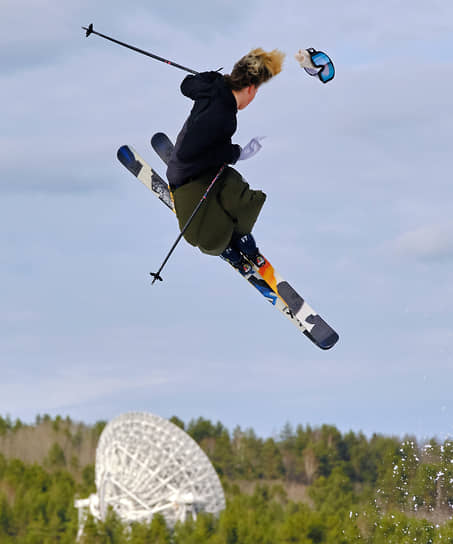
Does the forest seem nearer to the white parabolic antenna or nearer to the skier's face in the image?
the white parabolic antenna

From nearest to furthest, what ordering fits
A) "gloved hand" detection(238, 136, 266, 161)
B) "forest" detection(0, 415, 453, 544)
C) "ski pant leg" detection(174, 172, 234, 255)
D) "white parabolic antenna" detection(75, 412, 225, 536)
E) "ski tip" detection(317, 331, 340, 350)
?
"gloved hand" detection(238, 136, 266, 161) → "ski pant leg" detection(174, 172, 234, 255) → "ski tip" detection(317, 331, 340, 350) → "forest" detection(0, 415, 453, 544) → "white parabolic antenna" detection(75, 412, 225, 536)

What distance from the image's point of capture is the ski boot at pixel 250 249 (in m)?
12.1

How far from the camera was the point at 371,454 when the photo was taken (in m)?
86.4

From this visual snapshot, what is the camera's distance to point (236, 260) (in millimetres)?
12508

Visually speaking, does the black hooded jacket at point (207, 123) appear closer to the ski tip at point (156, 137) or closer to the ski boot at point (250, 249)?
the ski boot at point (250, 249)

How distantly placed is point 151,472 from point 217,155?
101 feet

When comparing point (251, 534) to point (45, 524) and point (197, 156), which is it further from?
point (197, 156)

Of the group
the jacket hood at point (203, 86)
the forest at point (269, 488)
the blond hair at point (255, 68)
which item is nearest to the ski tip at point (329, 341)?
the blond hair at point (255, 68)

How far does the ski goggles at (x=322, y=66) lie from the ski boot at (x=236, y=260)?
3.10 meters

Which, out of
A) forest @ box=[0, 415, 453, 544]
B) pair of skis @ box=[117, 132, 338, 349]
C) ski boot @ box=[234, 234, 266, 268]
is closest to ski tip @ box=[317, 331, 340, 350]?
pair of skis @ box=[117, 132, 338, 349]

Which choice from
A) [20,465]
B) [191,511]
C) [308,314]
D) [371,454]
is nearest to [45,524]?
[20,465]

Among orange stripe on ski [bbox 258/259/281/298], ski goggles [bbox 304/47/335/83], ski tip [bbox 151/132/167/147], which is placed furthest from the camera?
ski tip [bbox 151/132/167/147]

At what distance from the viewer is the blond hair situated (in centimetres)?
1038

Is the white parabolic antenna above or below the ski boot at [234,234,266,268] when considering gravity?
above
